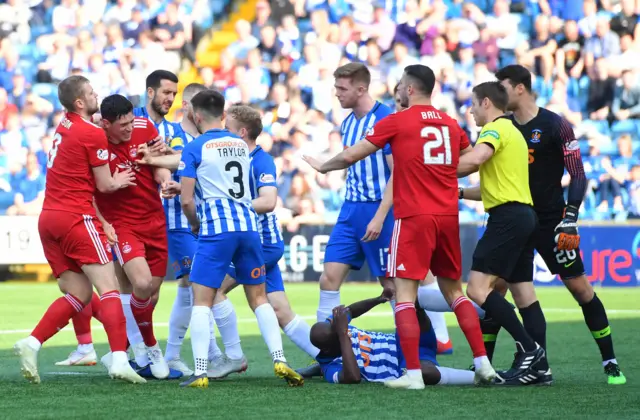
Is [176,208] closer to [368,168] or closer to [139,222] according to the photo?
[139,222]

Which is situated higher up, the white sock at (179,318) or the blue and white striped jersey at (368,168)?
the blue and white striped jersey at (368,168)

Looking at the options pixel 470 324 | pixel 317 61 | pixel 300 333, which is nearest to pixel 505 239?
pixel 470 324

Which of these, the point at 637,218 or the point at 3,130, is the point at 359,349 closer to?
the point at 637,218

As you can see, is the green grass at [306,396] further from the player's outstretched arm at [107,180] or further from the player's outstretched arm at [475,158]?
the player's outstretched arm at [475,158]

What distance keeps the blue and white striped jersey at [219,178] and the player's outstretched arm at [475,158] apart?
4.90 ft

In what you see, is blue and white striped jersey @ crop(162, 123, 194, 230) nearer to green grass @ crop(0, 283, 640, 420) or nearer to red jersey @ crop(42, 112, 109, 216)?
red jersey @ crop(42, 112, 109, 216)

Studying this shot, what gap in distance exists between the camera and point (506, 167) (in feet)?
24.9

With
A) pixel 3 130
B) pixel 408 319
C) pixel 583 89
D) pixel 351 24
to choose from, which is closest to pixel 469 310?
pixel 408 319

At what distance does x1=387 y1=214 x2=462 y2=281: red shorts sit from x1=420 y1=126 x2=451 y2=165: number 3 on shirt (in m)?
0.38

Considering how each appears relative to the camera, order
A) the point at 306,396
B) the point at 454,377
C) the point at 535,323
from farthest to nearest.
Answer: the point at 535,323
the point at 454,377
the point at 306,396

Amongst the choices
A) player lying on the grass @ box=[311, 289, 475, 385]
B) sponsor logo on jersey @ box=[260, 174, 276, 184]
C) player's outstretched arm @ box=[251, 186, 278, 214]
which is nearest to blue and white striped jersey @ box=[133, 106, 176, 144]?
sponsor logo on jersey @ box=[260, 174, 276, 184]

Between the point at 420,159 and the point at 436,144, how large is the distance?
0.50ft

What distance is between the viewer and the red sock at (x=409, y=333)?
23.4 feet

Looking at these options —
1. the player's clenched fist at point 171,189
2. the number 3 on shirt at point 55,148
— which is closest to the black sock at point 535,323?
the player's clenched fist at point 171,189
